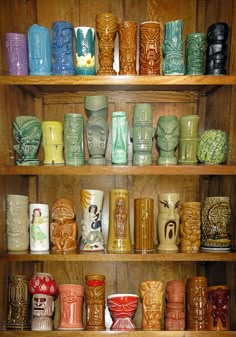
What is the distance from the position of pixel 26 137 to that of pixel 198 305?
0.92m

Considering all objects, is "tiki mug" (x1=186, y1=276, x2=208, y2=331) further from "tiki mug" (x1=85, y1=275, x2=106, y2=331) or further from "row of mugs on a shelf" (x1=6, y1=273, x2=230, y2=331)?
"tiki mug" (x1=85, y1=275, x2=106, y2=331)

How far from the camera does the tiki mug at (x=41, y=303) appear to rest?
2.00 meters

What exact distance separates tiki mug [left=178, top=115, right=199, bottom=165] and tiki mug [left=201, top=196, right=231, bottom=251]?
181mm

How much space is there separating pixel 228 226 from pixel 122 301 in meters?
0.51

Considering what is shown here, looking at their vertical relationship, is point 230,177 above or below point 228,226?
above

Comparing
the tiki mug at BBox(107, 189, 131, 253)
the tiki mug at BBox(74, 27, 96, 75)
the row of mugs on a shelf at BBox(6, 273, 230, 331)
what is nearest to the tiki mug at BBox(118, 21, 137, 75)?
the tiki mug at BBox(74, 27, 96, 75)

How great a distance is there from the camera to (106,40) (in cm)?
203

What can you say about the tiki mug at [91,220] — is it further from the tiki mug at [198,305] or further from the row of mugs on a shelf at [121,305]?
the tiki mug at [198,305]

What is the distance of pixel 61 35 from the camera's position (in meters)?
2.01

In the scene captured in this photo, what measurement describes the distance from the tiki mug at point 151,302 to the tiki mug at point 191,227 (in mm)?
181

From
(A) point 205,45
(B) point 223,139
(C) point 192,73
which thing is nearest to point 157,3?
(A) point 205,45

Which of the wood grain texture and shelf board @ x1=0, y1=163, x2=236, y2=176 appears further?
the wood grain texture

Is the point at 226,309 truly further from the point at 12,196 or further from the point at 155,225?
the point at 12,196

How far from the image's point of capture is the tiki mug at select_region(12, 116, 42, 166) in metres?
2.00
